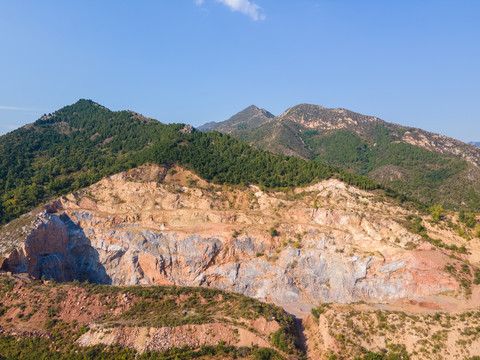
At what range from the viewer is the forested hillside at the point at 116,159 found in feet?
180

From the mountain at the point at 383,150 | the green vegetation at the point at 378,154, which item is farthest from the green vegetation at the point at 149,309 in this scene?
the green vegetation at the point at 378,154

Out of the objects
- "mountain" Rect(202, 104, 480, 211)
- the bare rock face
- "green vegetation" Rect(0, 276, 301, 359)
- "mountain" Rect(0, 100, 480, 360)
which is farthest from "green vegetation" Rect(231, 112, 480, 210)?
"green vegetation" Rect(0, 276, 301, 359)

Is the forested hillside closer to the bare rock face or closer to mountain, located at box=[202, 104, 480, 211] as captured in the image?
the bare rock face

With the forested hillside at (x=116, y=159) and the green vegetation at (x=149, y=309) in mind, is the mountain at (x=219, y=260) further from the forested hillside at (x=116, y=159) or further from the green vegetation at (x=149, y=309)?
the forested hillside at (x=116, y=159)

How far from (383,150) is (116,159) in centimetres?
10398

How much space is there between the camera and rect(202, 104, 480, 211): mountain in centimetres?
8038

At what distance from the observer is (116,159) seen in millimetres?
65188

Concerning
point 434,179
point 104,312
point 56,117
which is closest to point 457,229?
point 104,312

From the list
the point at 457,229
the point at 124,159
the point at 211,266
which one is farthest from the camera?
the point at 124,159

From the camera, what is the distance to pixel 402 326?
30.8m

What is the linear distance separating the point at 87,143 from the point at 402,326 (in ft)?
264

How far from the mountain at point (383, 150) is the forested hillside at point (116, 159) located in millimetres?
43185

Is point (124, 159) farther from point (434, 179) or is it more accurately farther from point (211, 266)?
point (434, 179)

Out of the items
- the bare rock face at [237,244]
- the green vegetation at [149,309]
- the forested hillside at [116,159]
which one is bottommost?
the green vegetation at [149,309]
